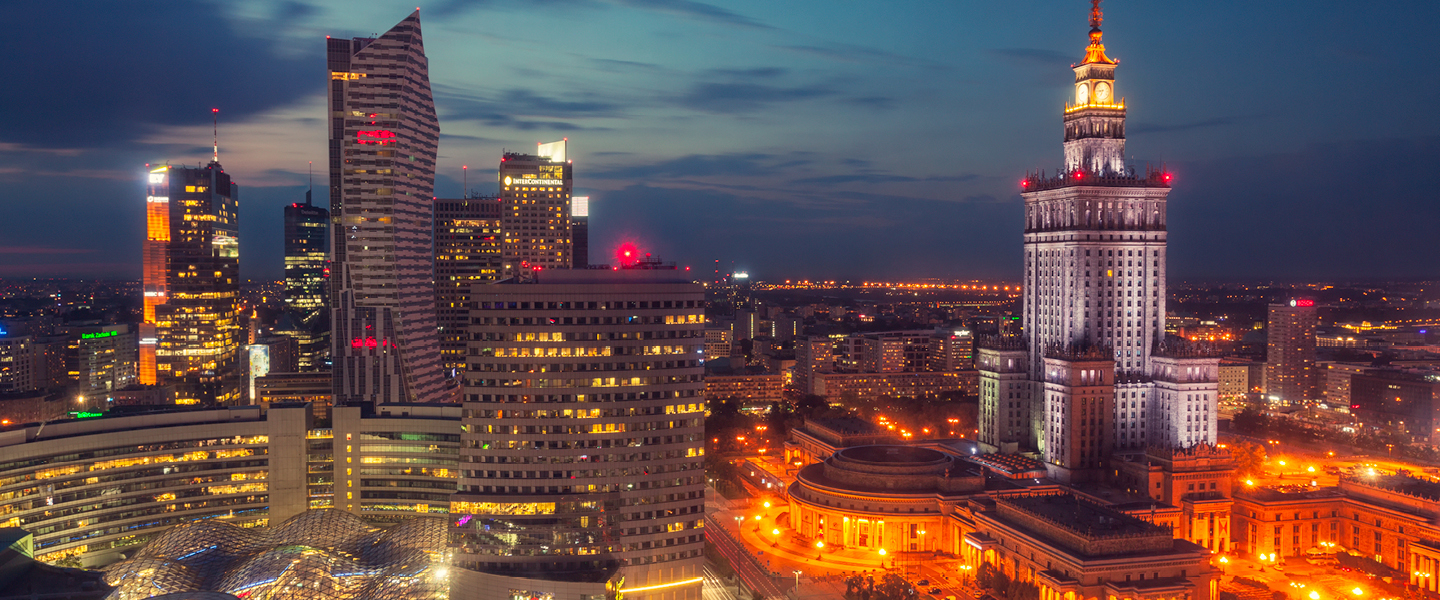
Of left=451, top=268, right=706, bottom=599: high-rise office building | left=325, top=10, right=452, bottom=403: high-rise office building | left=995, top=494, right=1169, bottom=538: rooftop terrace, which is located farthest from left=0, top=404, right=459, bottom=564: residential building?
left=995, top=494, right=1169, bottom=538: rooftop terrace

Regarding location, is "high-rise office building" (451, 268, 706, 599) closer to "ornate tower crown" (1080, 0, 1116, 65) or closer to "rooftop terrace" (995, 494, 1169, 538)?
"rooftop terrace" (995, 494, 1169, 538)

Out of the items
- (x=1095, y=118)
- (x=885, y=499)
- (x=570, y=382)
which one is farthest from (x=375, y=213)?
(x=1095, y=118)

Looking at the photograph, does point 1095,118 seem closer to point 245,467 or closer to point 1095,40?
point 1095,40

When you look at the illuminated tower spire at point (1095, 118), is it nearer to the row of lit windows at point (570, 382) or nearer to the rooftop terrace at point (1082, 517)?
the rooftop terrace at point (1082, 517)

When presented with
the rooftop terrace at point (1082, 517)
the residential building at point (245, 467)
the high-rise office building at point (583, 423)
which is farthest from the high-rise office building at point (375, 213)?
the rooftop terrace at point (1082, 517)

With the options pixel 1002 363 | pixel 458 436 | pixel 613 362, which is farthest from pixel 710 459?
pixel 613 362
